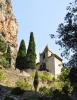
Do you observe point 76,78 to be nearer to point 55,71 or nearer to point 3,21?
point 55,71

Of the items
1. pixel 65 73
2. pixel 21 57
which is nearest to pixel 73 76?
pixel 65 73

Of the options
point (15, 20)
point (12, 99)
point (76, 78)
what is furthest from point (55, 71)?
point (12, 99)

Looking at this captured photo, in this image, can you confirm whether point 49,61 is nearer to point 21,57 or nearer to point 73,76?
point 21,57

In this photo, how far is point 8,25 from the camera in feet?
351

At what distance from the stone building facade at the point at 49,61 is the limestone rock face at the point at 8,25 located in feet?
26.6

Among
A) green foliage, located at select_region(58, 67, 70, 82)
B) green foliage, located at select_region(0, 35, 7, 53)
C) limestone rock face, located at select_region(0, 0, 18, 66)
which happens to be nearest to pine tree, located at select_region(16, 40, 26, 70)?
green foliage, located at select_region(0, 35, 7, 53)

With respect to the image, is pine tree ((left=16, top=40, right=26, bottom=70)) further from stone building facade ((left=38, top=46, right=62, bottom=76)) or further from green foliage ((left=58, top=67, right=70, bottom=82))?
green foliage ((left=58, top=67, right=70, bottom=82))

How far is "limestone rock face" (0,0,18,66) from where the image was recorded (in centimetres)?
10162

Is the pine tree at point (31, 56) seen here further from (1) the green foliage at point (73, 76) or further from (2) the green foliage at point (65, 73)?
(1) the green foliage at point (73, 76)

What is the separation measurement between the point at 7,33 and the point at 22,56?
1324 cm

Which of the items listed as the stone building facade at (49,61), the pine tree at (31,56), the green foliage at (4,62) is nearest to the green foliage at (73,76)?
the green foliage at (4,62)

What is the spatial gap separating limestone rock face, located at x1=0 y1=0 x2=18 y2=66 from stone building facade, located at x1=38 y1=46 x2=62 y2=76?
811cm

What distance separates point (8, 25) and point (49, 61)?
1435cm

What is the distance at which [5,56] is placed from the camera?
86.9 meters
